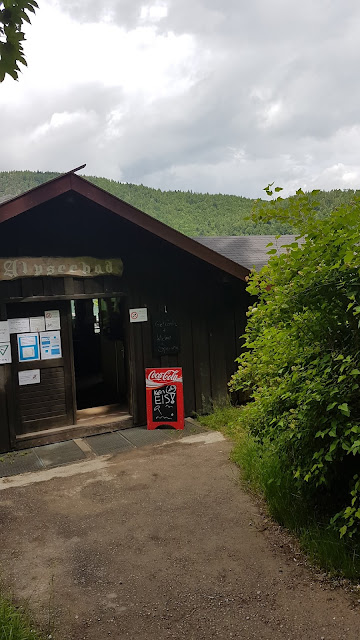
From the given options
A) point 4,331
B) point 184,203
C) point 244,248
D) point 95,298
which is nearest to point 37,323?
point 4,331

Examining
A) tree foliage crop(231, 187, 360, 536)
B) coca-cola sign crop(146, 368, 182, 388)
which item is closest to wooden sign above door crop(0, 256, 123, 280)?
coca-cola sign crop(146, 368, 182, 388)

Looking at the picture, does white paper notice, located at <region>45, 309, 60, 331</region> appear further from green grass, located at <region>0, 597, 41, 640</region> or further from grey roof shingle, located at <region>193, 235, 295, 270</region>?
green grass, located at <region>0, 597, 41, 640</region>

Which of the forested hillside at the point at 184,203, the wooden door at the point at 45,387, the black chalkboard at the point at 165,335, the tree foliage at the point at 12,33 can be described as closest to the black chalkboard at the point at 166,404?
the black chalkboard at the point at 165,335

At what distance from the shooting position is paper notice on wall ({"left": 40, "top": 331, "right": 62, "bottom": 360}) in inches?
251

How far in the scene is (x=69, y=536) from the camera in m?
3.89

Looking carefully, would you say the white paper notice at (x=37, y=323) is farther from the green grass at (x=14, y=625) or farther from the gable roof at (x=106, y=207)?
the green grass at (x=14, y=625)

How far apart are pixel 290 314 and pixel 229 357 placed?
4334 millimetres

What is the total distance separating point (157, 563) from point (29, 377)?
358cm

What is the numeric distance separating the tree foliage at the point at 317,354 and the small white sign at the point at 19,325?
3.57 metres

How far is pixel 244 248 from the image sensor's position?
10391 millimetres

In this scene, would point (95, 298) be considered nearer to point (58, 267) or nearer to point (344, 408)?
point (58, 267)

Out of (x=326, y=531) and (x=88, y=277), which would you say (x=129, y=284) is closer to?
(x=88, y=277)

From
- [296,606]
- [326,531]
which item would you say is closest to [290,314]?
[326,531]

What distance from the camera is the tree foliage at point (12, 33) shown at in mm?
1814
